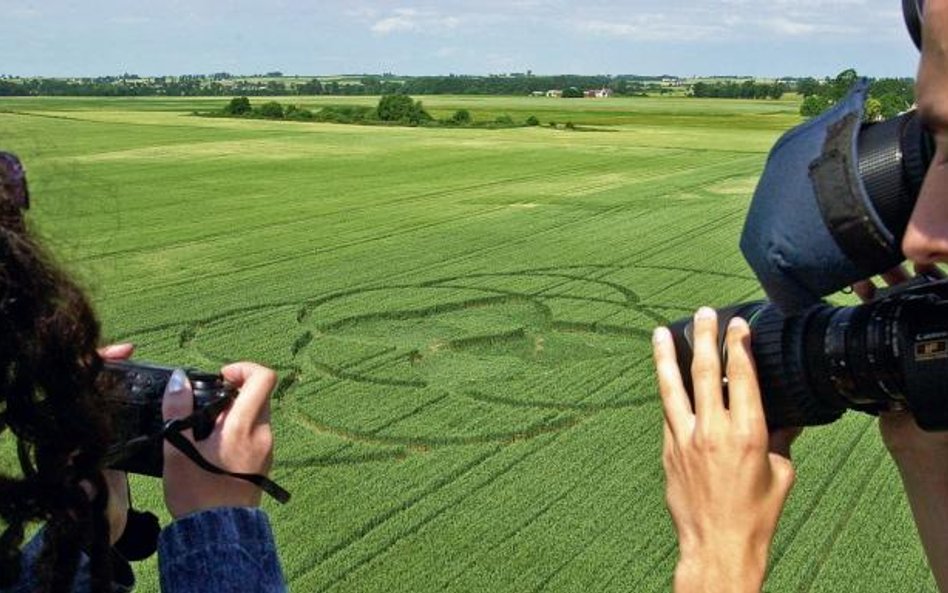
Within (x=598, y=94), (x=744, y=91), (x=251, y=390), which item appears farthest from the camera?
(x=598, y=94)

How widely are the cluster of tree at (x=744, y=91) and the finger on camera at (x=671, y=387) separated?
131593mm

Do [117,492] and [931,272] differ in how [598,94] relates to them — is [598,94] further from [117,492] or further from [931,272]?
[117,492]

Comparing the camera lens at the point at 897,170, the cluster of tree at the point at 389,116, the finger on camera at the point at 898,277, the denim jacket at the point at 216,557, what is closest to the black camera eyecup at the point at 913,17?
the camera lens at the point at 897,170

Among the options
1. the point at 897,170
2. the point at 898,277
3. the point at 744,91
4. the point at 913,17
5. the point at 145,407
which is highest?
the point at 913,17

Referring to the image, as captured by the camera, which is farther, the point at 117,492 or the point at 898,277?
the point at 898,277

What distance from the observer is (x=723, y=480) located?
221cm

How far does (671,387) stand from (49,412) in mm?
1312

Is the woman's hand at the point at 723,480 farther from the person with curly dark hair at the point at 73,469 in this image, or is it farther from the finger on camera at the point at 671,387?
the person with curly dark hair at the point at 73,469

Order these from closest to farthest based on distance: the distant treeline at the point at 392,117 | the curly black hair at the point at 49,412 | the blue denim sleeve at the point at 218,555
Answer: the curly black hair at the point at 49,412 → the blue denim sleeve at the point at 218,555 → the distant treeline at the point at 392,117

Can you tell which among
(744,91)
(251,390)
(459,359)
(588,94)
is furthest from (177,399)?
(588,94)

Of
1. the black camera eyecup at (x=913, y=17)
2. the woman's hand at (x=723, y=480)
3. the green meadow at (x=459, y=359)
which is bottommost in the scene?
the green meadow at (x=459, y=359)

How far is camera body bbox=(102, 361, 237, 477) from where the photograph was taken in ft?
7.85

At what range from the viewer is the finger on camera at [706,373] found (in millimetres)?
2248

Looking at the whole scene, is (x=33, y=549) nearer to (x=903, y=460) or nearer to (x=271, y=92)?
(x=903, y=460)
